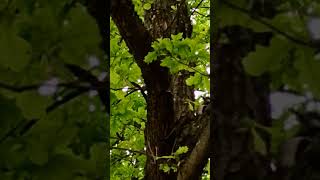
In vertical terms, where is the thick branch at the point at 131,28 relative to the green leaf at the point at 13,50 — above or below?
above

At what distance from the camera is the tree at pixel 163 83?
2.33 m

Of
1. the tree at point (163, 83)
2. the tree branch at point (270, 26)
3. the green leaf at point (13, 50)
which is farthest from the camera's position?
the tree at point (163, 83)

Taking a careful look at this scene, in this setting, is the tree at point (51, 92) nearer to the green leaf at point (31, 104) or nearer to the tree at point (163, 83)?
the green leaf at point (31, 104)

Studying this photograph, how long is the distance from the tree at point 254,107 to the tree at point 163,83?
1231mm

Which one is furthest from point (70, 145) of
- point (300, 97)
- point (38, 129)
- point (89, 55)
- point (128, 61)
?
point (128, 61)

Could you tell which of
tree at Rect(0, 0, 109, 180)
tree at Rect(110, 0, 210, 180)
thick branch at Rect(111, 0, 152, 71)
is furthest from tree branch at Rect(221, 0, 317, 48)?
thick branch at Rect(111, 0, 152, 71)

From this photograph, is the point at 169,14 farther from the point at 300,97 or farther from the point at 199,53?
the point at 300,97

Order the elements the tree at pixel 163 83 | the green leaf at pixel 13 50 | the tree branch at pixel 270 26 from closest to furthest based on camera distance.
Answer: the tree branch at pixel 270 26 → the green leaf at pixel 13 50 → the tree at pixel 163 83

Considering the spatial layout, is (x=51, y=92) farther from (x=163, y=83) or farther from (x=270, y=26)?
(x=163, y=83)

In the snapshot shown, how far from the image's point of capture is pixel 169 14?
10.5ft

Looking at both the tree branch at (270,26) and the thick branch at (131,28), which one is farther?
the thick branch at (131,28)

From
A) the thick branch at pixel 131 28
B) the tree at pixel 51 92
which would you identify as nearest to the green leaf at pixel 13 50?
the tree at pixel 51 92

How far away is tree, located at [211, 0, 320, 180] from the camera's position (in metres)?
0.90

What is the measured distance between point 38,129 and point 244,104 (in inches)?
15.8
